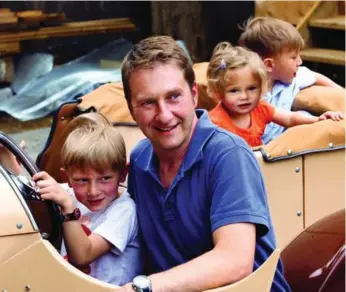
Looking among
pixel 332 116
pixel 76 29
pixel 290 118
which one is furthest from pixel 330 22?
pixel 332 116

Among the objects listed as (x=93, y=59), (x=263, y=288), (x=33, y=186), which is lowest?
(x=93, y=59)

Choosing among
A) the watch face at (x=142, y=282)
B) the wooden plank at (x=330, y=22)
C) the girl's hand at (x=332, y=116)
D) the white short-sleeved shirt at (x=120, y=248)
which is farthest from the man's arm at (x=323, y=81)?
the wooden plank at (x=330, y=22)

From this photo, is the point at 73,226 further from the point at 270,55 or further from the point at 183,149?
the point at 270,55

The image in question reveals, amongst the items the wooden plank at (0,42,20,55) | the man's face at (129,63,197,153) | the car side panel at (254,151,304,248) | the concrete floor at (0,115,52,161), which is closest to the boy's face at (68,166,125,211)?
the man's face at (129,63,197,153)

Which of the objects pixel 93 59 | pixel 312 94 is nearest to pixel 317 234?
pixel 312 94

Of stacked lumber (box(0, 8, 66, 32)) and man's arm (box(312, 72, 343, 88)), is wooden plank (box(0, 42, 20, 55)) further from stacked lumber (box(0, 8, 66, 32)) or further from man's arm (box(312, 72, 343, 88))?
man's arm (box(312, 72, 343, 88))

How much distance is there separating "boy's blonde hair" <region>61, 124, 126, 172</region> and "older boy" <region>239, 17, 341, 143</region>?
1.37 metres

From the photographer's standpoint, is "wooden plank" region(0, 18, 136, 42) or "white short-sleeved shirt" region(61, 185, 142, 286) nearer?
"white short-sleeved shirt" region(61, 185, 142, 286)

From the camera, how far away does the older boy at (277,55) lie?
3.87 metres

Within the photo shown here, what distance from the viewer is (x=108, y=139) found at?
254 centimetres

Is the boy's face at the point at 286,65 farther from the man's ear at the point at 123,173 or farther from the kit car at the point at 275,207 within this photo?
the man's ear at the point at 123,173

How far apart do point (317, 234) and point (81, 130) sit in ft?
2.99

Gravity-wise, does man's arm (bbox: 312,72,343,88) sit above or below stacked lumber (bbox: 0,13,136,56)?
above

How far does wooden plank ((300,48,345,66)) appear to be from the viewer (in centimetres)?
666
